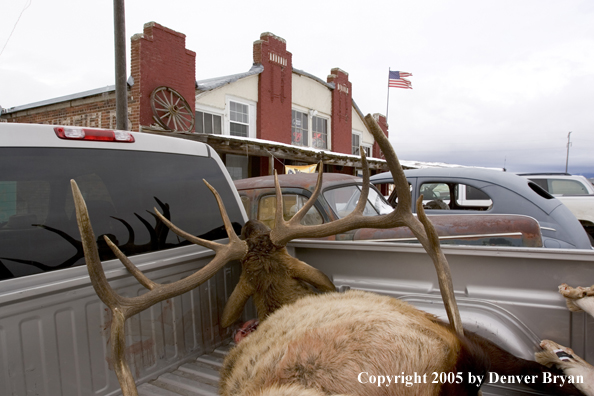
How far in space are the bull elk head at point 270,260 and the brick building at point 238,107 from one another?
8.18 m

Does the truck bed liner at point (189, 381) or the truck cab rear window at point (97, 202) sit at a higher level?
the truck cab rear window at point (97, 202)

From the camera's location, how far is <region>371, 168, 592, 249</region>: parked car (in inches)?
218

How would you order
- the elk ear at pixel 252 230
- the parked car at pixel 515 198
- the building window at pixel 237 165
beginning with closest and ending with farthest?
1. the elk ear at pixel 252 230
2. the parked car at pixel 515 198
3. the building window at pixel 237 165

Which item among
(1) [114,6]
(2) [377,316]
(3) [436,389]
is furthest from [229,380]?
(1) [114,6]

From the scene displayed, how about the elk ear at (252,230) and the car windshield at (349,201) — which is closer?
the elk ear at (252,230)

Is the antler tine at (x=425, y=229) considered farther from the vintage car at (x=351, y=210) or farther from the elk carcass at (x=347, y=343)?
the vintage car at (x=351, y=210)

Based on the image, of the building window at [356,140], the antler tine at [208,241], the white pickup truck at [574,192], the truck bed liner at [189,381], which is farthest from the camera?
the building window at [356,140]

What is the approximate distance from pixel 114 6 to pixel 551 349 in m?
8.79

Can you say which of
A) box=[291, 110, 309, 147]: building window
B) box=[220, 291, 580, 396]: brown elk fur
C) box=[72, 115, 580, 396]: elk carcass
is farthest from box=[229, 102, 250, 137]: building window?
box=[220, 291, 580, 396]: brown elk fur

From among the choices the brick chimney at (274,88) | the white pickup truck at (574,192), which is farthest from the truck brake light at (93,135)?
the brick chimney at (274,88)

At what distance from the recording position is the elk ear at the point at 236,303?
9.93ft

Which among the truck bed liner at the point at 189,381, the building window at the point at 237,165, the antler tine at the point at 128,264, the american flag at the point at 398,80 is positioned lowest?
the truck bed liner at the point at 189,381

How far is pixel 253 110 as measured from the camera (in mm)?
15648

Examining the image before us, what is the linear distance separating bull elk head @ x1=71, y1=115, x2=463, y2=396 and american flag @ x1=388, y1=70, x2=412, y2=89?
1790 centimetres
